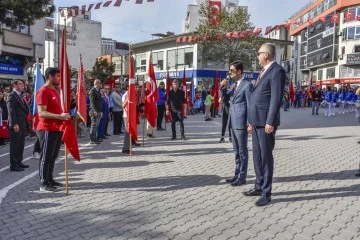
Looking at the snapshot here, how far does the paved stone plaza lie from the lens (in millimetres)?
4781

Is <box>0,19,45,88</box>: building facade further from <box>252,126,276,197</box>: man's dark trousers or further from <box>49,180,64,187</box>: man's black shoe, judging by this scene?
<box>252,126,276,197</box>: man's dark trousers

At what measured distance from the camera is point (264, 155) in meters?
5.73

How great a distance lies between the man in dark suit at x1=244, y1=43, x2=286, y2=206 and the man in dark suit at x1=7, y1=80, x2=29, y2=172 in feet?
16.8

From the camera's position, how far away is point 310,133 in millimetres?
15688

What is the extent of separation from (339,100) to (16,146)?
24635 millimetres

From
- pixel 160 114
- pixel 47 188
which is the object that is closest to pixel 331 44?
pixel 160 114

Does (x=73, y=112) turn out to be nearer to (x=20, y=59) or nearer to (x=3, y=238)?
(x=3, y=238)

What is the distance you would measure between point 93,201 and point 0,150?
706cm

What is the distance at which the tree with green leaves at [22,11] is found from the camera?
14.4 m

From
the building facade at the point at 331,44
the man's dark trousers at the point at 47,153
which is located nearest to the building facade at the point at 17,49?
the man's dark trousers at the point at 47,153

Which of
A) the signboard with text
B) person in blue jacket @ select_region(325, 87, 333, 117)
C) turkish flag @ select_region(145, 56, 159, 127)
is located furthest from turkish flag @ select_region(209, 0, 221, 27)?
turkish flag @ select_region(145, 56, 159, 127)

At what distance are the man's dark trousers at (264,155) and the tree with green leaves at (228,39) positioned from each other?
32438 mm

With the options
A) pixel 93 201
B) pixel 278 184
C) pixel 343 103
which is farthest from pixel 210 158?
pixel 343 103

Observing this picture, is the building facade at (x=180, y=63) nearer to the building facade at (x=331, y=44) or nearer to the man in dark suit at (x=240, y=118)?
the building facade at (x=331, y=44)
